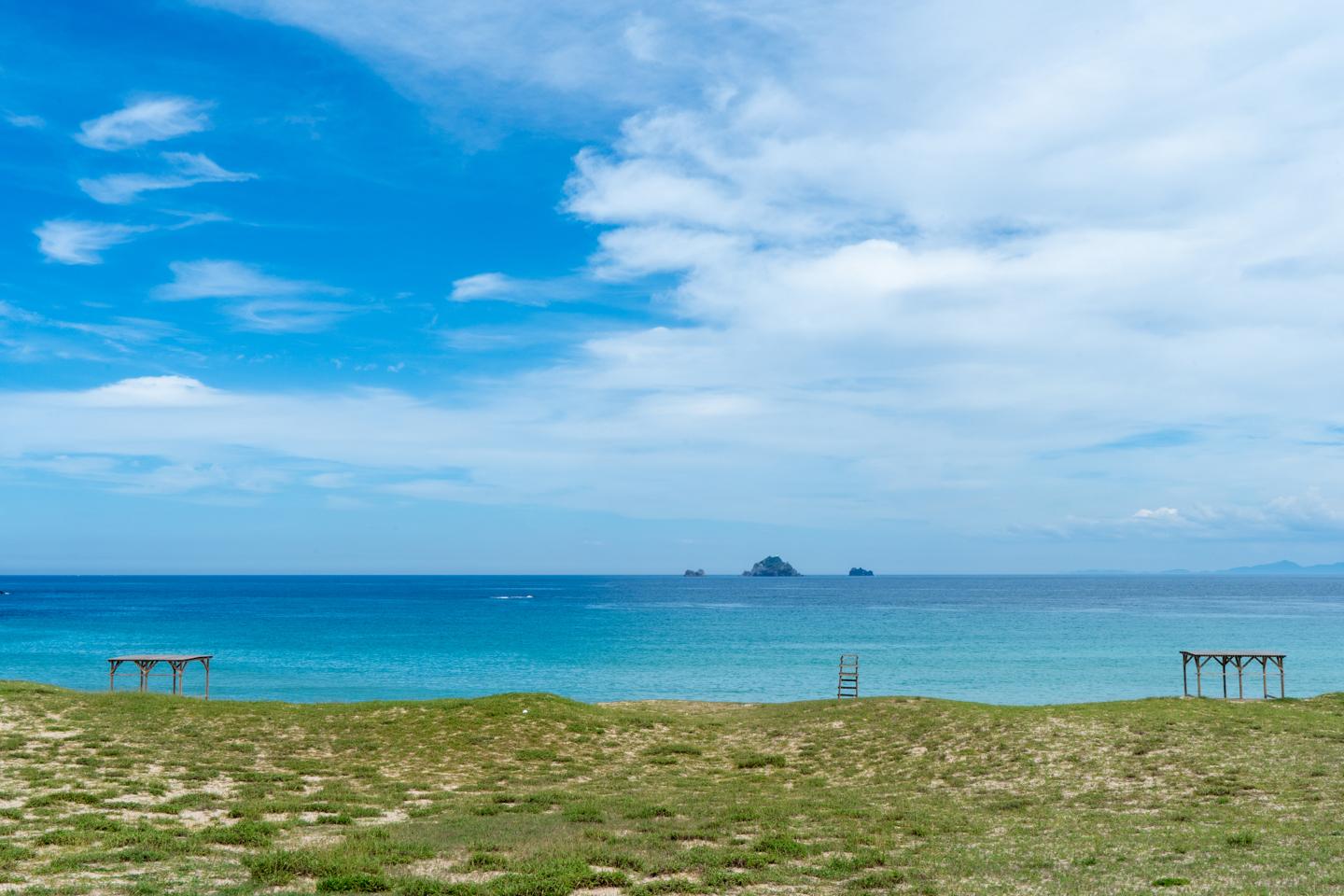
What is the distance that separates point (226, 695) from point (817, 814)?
190 ft

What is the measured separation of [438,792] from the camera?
24.0m

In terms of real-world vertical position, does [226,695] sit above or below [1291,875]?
below

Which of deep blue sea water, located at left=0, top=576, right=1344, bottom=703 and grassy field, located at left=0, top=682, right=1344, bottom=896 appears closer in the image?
grassy field, located at left=0, top=682, right=1344, bottom=896

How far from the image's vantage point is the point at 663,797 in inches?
918

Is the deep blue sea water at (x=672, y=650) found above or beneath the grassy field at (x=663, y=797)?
beneath

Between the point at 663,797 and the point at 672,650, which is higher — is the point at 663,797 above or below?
above

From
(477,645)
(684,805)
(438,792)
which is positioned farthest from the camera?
(477,645)

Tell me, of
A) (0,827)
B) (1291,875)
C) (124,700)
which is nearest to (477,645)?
(124,700)

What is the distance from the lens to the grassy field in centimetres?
1534

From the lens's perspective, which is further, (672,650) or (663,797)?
(672,650)

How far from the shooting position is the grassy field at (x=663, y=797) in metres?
15.3

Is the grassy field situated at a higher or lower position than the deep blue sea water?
higher

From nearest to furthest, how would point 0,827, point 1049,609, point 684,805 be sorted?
1. point 0,827
2. point 684,805
3. point 1049,609

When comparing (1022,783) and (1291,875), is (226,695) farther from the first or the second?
(1291,875)
